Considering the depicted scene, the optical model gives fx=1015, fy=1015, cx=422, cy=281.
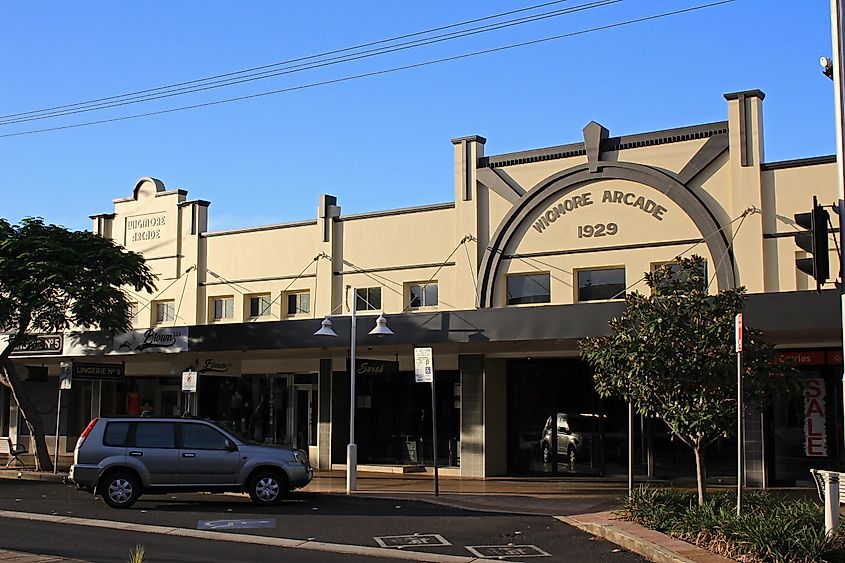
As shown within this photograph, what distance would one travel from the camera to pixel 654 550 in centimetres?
1214

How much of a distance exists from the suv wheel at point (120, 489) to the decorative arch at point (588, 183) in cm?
950

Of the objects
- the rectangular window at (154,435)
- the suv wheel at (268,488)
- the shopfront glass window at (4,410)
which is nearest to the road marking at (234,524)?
the suv wheel at (268,488)

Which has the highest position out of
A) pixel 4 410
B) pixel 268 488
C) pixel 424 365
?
pixel 424 365

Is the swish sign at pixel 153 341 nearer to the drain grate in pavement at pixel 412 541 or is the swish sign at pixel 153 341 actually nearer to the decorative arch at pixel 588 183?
the decorative arch at pixel 588 183

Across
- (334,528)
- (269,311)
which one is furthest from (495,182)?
(334,528)

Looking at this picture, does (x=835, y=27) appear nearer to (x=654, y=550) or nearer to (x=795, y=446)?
(x=654, y=550)

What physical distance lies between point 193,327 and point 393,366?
17.2ft

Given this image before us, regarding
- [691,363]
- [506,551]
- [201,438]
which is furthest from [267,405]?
[506,551]

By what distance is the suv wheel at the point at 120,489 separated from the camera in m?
17.7

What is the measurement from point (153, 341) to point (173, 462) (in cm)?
869

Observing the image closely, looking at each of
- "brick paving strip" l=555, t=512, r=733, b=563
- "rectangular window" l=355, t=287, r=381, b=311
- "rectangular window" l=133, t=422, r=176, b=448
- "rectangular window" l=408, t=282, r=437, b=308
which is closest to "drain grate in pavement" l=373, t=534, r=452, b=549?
"brick paving strip" l=555, t=512, r=733, b=563

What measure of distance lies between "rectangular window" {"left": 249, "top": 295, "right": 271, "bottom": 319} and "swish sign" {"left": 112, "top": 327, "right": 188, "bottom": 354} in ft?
9.74

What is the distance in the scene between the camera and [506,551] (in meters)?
13.2

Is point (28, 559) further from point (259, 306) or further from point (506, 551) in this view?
point (259, 306)
